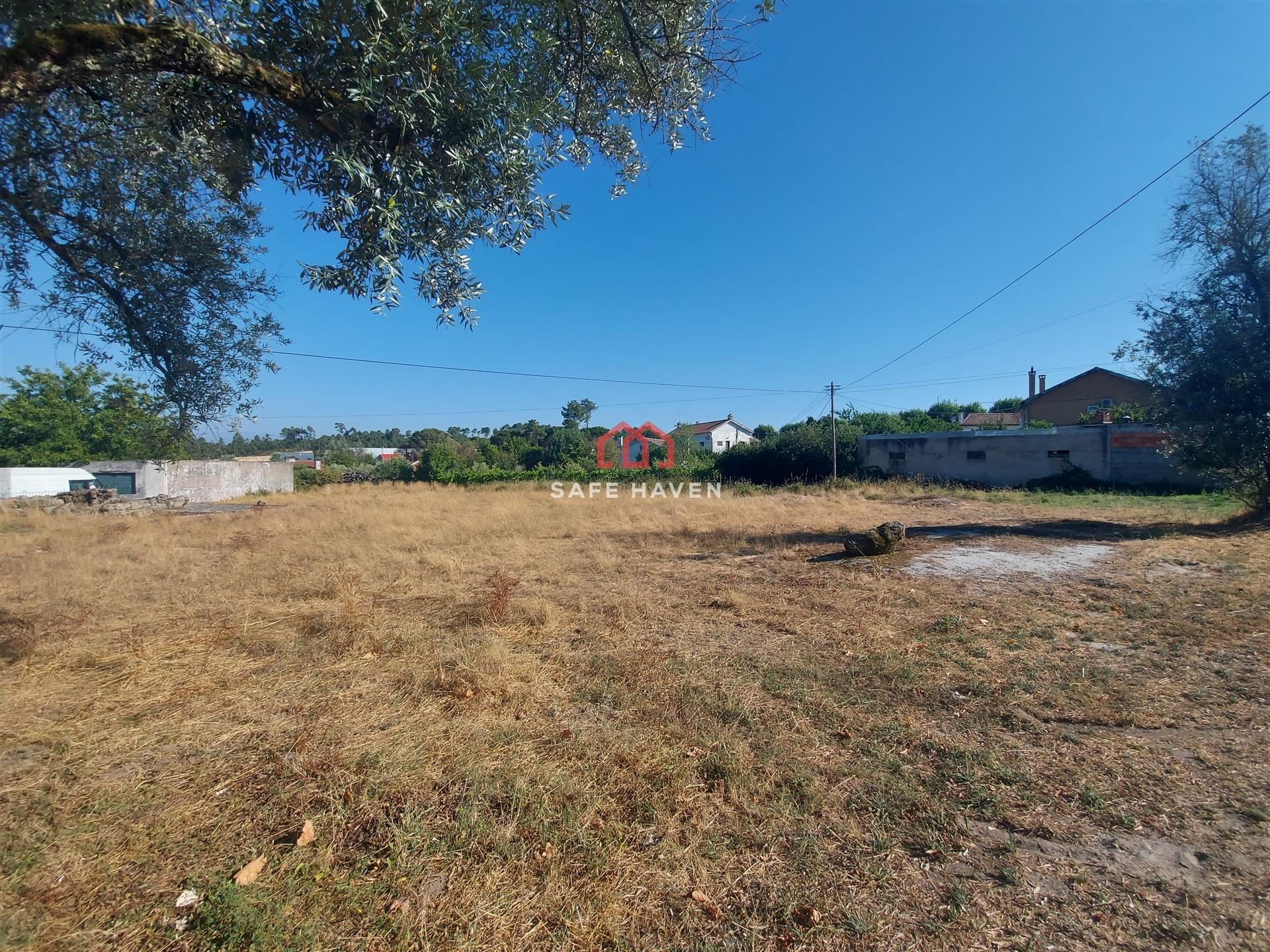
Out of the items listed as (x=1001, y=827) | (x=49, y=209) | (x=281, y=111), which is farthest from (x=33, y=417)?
(x=1001, y=827)

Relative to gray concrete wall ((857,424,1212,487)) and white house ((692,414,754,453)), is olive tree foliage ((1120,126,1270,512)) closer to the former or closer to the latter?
gray concrete wall ((857,424,1212,487))

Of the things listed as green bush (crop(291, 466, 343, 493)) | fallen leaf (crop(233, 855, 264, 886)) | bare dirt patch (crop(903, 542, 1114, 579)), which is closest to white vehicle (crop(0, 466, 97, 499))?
green bush (crop(291, 466, 343, 493))

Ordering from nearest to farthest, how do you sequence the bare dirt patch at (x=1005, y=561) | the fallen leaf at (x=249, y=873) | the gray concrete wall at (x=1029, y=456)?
1. the fallen leaf at (x=249, y=873)
2. the bare dirt patch at (x=1005, y=561)
3. the gray concrete wall at (x=1029, y=456)

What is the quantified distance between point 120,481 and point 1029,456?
133 feet

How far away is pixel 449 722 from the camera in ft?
10.7

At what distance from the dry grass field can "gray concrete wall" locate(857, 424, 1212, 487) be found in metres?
15.9

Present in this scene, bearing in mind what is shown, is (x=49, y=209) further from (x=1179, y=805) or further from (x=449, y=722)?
(x=1179, y=805)

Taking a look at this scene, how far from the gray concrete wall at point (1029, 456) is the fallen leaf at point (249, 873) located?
21.8 metres

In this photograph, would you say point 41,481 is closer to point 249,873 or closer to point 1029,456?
point 249,873

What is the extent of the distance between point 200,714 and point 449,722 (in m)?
1.55

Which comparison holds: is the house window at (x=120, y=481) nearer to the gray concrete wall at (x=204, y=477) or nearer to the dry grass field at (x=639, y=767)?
the gray concrete wall at (x=204, y=477)

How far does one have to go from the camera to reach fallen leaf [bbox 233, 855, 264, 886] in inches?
77.3

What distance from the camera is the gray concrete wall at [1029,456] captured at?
18.6 metres

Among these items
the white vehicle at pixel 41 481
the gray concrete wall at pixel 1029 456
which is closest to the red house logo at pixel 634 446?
the gray concrete wall at pixel 1029 456
